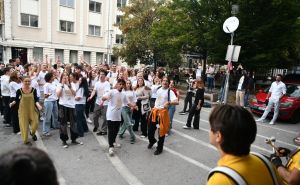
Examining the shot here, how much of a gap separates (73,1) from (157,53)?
16.2 meters

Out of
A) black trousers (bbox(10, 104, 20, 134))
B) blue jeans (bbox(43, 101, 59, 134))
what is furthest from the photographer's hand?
black trousers (bbox(10, 104, 20, 134))

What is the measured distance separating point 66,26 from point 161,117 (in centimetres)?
3077

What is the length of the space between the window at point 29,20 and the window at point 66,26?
321 centimetres

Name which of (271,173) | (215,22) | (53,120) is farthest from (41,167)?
(215,22)

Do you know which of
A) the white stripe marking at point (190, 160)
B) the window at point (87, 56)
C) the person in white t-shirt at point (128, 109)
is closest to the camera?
the white stripe marking at point (190, 160)

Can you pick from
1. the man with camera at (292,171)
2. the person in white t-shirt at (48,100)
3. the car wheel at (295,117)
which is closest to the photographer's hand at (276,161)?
the man with camera at (292,171)

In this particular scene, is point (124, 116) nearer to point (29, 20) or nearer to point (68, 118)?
point (68, 118)

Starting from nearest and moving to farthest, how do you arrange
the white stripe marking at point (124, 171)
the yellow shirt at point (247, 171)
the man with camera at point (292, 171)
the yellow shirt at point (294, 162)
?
the yellow shirt at point (247, 171)
the man with camera at point (292, 171)
the yellow shirt at point (294, 162)
the white stripe marking at point (124, 171)

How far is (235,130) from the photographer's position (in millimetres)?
1803

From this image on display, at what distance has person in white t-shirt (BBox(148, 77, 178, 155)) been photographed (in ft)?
22.0

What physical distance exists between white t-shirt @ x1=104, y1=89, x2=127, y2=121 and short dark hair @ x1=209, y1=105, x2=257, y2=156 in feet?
15.9

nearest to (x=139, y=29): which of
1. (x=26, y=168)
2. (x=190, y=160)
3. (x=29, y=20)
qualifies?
(x=29, y=20)

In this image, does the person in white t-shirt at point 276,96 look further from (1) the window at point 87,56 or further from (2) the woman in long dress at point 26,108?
(1) the window at point 87,56

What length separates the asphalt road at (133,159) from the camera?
528 centimetres
